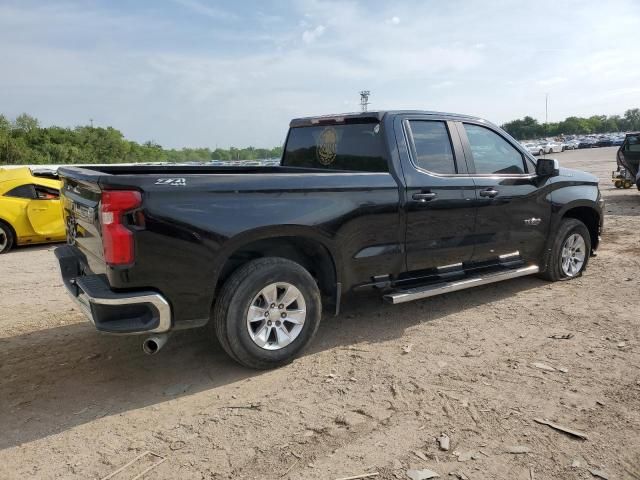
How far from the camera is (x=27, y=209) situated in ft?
30.5

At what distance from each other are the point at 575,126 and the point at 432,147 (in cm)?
15525

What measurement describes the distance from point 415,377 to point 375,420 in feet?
2.22

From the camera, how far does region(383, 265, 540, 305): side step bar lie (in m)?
4.44

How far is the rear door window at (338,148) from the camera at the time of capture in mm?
4570

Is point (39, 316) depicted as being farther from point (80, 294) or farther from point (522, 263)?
point (522, 263)

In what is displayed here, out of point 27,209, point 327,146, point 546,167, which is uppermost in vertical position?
point 327,146

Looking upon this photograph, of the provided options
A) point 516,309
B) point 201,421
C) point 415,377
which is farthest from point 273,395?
point 516,309

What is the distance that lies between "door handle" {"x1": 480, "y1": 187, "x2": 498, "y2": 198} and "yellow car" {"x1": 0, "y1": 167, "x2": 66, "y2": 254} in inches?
305

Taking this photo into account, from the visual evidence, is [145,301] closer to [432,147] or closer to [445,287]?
[445,287]

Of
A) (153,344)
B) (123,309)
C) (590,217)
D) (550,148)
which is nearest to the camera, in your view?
(123,309)

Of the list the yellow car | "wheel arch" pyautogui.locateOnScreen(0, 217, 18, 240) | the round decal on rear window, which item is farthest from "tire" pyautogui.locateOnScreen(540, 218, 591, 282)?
"wheel arch" pyautogui.locateOnScreen(0, 217, 18, 240)

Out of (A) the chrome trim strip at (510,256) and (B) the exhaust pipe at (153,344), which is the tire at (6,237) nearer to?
(B) the exhaust pipe at (153,344)

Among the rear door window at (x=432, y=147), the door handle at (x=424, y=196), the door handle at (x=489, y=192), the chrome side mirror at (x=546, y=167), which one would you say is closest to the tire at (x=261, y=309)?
the door handle at (x=424, y=196)

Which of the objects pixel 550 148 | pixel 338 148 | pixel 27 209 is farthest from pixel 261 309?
pixel 550 148
